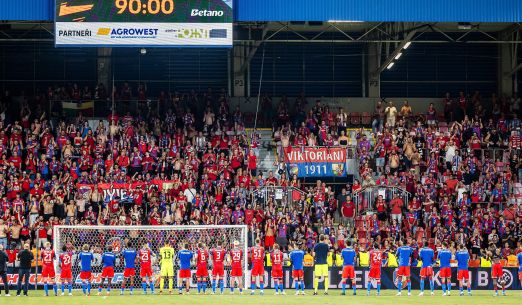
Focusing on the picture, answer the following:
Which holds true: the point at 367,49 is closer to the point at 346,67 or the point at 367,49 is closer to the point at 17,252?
the point at 346,67

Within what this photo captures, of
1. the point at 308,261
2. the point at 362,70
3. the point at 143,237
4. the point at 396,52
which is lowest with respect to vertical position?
the point at 308,261

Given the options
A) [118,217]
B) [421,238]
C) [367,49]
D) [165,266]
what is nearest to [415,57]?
[367,49]

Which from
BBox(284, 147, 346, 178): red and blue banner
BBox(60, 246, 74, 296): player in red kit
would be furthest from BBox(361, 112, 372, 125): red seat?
BBox(60, 246, 74, 296): player in red kit

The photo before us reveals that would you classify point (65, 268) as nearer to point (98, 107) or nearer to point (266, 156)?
point (266, 156)

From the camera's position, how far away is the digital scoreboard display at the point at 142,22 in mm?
41375

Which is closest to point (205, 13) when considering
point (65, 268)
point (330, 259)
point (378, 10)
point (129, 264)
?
point (378, 10)

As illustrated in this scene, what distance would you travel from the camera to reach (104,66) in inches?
2051

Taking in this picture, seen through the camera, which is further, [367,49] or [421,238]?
[367,49]

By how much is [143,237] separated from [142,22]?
8533mm

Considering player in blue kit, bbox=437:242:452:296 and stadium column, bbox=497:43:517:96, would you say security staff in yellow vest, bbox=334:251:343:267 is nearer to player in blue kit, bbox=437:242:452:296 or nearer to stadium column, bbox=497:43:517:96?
player in blue kit, bbox=437:242:452:296

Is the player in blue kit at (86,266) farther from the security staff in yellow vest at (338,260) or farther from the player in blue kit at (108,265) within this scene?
the security staff in yellow vest at (338,260)

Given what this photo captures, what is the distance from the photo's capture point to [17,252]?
3812 centimetres

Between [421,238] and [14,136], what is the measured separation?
17517mm

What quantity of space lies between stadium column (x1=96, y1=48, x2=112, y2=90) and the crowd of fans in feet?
5.55
